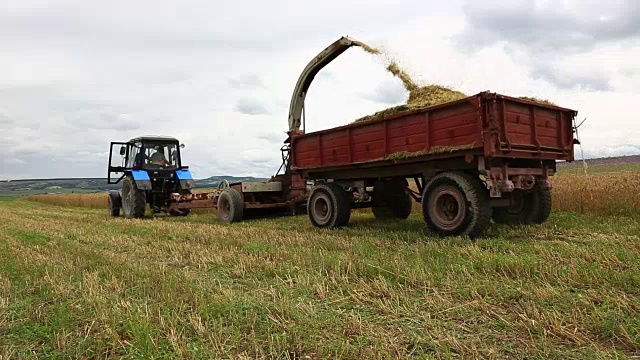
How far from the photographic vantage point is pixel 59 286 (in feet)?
13.8

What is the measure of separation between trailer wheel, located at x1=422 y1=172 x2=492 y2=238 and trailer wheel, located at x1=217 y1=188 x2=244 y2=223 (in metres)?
5.28

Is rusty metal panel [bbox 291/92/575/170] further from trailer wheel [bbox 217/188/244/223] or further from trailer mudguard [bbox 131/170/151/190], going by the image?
trailer mudguard [bbox 131/170/151/190]

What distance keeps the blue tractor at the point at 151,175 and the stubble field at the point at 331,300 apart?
21.6 feet

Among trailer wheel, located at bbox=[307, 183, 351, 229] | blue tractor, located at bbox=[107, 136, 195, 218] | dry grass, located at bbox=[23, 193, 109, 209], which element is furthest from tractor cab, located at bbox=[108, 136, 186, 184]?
dry grass, located at bbox=[23, 193, 109, 209]

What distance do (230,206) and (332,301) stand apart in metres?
7.89

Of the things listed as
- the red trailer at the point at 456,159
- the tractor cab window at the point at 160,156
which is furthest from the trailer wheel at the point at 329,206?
the tractor cab window at the point at 160,156

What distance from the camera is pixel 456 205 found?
7.01m

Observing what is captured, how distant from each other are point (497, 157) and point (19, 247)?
7.00m

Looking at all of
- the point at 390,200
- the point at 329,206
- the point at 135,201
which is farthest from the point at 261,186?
the point at 135,201

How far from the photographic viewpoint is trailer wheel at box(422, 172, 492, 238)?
21.5 ft

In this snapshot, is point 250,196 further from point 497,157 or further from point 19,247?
point 497,157

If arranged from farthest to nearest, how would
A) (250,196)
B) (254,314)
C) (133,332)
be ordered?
(250,196)
(254,314)
(133,332)

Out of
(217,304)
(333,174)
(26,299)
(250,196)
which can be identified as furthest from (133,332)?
(250,196)

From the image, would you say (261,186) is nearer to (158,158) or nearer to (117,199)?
(158,158)
